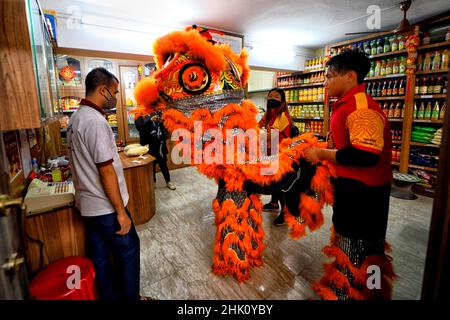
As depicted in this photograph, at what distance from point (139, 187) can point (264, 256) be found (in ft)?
5.18

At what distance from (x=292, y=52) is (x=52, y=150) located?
483cm

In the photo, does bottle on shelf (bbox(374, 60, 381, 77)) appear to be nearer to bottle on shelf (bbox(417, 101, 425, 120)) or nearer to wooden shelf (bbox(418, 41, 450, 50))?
wooden shelf (bbox(418, 41, 450, 50))

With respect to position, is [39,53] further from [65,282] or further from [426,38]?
[426,38]

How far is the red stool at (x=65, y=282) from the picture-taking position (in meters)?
1.09

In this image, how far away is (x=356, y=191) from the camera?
130 centimetres

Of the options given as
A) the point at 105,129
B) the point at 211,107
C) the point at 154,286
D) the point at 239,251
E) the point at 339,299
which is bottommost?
the point at 154,286

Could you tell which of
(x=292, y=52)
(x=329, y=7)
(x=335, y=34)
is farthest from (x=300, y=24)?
(x=292, y=52)

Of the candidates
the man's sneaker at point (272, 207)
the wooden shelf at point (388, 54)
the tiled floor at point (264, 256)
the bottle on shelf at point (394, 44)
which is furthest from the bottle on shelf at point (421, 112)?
the man's sneaker at point (272, 207)

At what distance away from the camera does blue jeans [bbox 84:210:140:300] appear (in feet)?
4.38

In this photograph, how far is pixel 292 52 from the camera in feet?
16.4

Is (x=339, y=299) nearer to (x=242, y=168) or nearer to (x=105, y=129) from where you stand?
(x=242, y=168)

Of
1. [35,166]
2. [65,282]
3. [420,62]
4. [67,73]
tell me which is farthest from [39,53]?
[420,62]

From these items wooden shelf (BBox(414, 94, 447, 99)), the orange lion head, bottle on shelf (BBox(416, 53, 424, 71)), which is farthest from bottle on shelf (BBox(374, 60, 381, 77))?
the orange lion head

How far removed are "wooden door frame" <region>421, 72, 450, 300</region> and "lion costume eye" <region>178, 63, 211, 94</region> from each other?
117 cm
